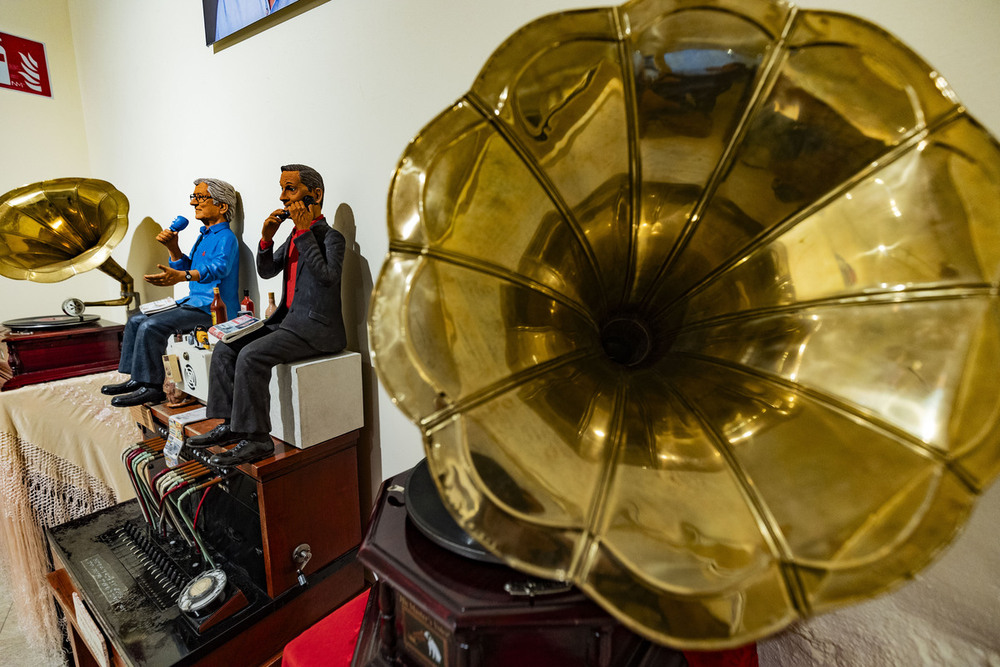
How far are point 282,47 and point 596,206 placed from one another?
1.39 m

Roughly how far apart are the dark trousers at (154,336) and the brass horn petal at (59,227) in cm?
39

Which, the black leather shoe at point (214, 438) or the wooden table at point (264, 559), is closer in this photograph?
the wooden table at point (264, 559)

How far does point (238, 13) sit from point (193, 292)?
101 cm

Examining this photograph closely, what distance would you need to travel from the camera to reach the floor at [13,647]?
1480 millimetres

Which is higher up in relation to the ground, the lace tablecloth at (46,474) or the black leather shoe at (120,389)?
the black leather shoe at (120,389)

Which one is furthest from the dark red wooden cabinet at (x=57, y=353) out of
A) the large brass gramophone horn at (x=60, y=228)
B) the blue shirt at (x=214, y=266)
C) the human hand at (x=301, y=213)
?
the human hand at (x=301, y=213)

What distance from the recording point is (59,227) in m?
1.89

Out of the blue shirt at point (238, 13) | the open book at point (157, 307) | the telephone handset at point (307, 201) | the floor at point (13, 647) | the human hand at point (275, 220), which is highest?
the blue shirt at point (238, 13)

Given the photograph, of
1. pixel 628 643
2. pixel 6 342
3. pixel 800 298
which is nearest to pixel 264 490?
pixel 628 643

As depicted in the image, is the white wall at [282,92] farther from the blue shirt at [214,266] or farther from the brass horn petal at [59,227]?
the brass horn petal at [59,227]

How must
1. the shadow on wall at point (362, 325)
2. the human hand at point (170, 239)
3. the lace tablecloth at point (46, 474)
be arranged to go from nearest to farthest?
the shadow on wall at point (362, 325) → the lace tablecloth at point (46, 474) → the human hand at point (170, 239)

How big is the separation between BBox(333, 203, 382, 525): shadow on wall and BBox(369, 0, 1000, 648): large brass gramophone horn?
872 mm

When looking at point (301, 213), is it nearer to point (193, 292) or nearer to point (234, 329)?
point (234, 329)

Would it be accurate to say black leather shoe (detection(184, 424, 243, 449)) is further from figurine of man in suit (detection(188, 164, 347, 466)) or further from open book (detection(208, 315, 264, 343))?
open book (detection(208, 315, 264, 343))
